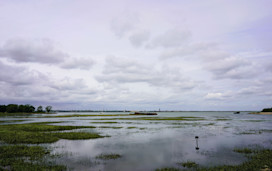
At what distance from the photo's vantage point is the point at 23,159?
20484mm

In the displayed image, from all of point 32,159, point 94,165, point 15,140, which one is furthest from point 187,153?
point 15,140

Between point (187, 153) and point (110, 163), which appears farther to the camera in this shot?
point (187, 153)

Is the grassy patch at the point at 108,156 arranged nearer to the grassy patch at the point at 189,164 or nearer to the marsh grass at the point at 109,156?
the marsh grass at the point at 109,156

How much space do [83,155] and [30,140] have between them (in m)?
14.3

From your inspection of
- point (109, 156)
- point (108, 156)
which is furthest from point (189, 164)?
point (108, 156)

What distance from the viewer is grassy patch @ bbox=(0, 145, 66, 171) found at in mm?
17625

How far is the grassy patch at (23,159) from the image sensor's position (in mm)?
17625

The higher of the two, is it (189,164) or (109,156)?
(189,164)

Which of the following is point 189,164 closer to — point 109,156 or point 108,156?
point 109,156

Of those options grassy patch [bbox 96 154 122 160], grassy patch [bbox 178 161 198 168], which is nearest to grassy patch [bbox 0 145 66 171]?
grassy patch [bbox 96 154 122 160]

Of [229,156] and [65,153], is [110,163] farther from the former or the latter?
[229,156]

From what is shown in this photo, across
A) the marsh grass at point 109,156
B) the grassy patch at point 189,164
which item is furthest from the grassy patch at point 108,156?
the grassy patch at point 189,164

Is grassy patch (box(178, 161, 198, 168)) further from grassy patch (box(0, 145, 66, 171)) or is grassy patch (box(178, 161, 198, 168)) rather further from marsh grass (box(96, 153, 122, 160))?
grassy patch (box(0, 145, 66, 171))

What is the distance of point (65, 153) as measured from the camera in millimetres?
24000
